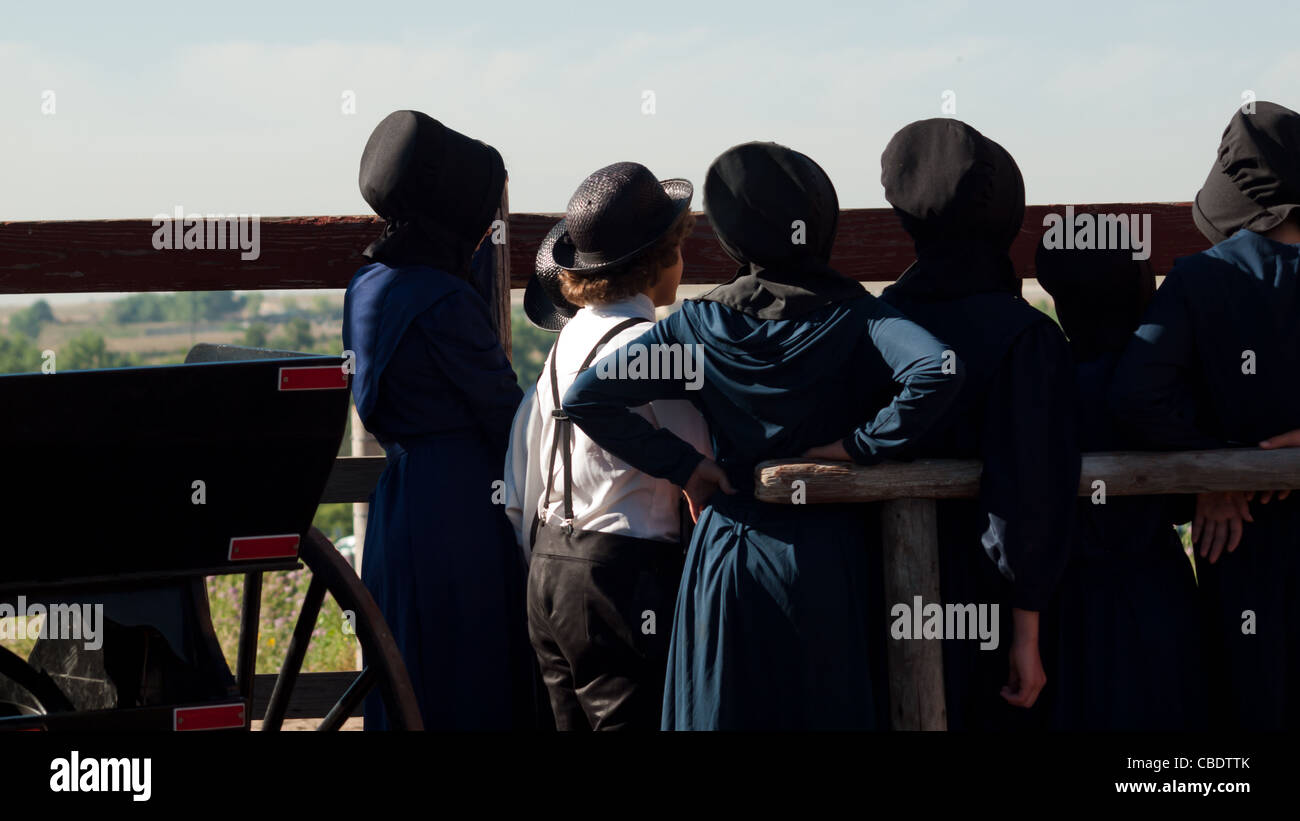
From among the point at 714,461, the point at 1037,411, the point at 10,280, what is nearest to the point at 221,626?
the point at 10,280

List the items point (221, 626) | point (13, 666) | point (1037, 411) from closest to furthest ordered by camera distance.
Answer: point (1037, 411)
point (13, 666)
point (221, 626)

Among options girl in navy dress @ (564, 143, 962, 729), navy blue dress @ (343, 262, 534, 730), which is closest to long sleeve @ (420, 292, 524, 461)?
navy blue dress @ (343, 262, 534, 730)

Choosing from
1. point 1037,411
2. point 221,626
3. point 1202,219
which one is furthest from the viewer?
point 221,626

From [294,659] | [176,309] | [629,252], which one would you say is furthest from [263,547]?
[176,309]

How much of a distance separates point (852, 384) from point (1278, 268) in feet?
3.03

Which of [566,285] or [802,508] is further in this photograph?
[566,285]

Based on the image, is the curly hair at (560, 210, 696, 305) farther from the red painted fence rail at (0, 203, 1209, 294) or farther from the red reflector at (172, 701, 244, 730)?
the red reflector at (172, 701, 244, 730)

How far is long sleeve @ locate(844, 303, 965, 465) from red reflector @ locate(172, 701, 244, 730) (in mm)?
1276

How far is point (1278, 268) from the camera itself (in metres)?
2.80

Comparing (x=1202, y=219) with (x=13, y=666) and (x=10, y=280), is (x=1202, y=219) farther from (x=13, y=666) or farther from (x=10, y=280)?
(x=10, y=280)

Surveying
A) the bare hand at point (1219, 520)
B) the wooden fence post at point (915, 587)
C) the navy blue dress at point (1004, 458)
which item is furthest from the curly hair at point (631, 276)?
the bare hand at point (1219, 520)

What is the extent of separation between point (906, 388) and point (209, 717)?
1.46 meters

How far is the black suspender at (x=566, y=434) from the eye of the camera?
2947 millimetres

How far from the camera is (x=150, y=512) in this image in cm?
259
